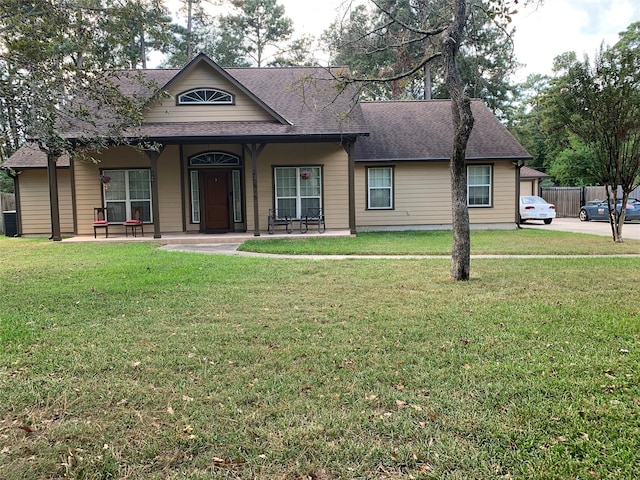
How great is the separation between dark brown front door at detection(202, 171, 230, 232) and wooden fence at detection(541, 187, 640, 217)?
70.3 ft

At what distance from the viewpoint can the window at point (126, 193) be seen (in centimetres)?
1578

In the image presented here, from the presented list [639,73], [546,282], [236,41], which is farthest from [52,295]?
[236,41]

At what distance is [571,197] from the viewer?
28.1 m

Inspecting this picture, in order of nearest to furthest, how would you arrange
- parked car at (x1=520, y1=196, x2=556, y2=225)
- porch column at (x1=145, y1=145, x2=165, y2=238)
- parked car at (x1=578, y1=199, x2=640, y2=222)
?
porch column at (x1=145, y1=145, x2=165, y2=238)
parked car at (x1=520, y1=196, x2=556, y2=225)
parked car at (x1=578, y1=199, x2=640, y2=222)

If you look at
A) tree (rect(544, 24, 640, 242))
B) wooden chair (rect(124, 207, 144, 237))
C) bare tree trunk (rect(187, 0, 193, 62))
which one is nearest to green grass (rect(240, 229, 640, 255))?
tree (rect(544, 24, 640, 242))

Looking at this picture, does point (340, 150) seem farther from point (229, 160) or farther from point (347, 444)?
point (347, 444)

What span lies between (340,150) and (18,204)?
1163 centimetres

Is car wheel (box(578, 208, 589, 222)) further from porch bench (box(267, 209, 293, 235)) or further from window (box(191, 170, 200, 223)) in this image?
window (box(191, 170, 200, 223))

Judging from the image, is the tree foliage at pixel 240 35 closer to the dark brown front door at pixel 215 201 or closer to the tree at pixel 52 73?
the dark brown front door at pixel 215 201

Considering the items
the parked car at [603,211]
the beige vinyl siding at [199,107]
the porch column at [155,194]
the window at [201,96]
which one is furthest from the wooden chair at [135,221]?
the parked car at [603,211]

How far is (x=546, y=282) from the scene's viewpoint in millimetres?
7391

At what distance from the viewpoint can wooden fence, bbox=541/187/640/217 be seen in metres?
27.1


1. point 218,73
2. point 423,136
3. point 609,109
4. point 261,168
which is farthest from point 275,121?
point 609,109

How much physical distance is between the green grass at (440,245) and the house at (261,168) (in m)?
1.85
